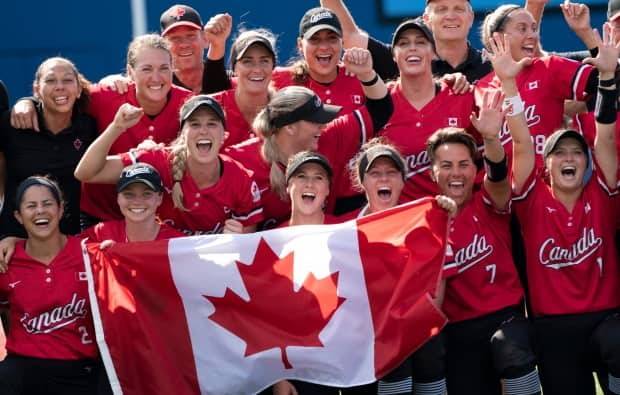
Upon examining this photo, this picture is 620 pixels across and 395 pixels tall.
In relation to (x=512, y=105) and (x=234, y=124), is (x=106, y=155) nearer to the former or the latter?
(x=234, y=124)

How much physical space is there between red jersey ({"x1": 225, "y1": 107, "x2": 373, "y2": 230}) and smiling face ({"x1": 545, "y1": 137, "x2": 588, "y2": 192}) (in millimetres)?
954

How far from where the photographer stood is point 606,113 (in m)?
6.28

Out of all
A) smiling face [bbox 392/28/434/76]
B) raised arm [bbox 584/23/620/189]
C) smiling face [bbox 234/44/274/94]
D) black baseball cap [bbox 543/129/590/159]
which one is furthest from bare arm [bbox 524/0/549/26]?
smiling face [bbox 234/44/274/94]

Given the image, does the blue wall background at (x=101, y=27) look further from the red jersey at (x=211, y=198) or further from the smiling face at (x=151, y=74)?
the red jersey at (x=211, y=198)

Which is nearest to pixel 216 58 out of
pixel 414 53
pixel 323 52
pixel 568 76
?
pixel 323 52

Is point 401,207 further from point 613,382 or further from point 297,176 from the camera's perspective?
point 613,382

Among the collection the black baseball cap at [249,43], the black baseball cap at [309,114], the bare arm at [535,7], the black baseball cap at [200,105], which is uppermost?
the bare arm at [535,7]

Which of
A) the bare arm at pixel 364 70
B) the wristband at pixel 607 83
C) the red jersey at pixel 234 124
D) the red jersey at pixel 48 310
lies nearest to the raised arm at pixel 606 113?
the wristband at pixel 607 83

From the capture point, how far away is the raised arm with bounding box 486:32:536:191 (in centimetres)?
625

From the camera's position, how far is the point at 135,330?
6.04 metres

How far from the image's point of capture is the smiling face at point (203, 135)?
20.8ft

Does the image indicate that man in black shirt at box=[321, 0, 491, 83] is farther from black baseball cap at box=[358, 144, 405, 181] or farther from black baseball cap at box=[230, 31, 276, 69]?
black baseball cap at box=[358, 144, 405, 181]

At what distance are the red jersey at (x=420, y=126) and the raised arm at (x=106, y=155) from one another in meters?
1.35

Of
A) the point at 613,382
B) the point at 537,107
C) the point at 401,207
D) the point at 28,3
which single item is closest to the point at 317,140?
the point at 401,207
